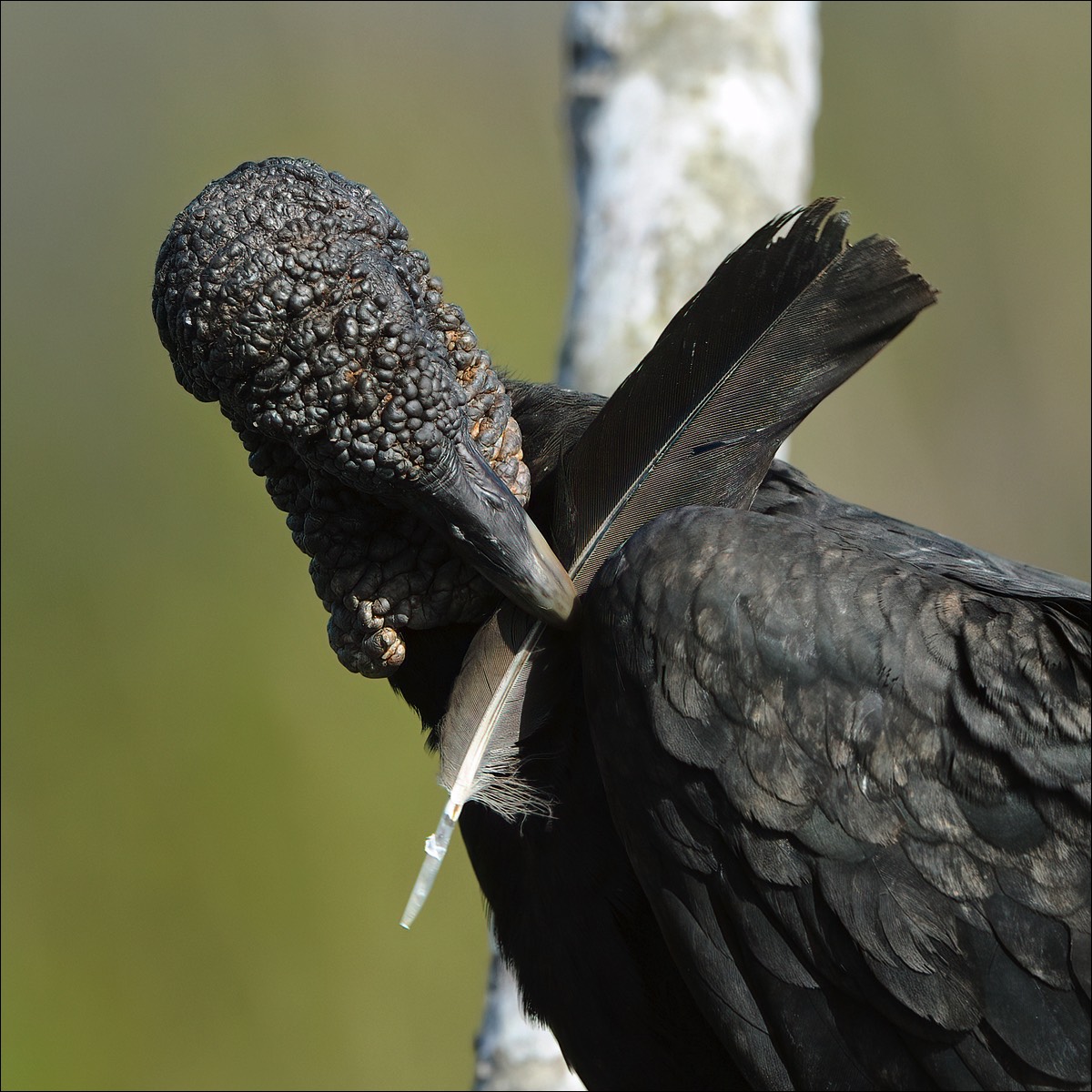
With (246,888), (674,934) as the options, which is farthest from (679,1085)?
(246,888)

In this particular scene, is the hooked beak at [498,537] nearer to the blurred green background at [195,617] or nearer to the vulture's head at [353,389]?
the vulture's head at [353,389]

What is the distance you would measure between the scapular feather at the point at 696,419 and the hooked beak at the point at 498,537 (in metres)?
0.07

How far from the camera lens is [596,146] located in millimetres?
3865

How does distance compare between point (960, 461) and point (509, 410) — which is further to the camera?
point (960, 461)

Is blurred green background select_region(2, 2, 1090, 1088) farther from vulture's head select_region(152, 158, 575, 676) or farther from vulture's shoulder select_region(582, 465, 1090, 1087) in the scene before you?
vulture's shoulder select_region(582, 465, 1090, 1087)

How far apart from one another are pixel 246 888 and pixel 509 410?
171 inches

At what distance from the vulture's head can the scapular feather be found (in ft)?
0.40

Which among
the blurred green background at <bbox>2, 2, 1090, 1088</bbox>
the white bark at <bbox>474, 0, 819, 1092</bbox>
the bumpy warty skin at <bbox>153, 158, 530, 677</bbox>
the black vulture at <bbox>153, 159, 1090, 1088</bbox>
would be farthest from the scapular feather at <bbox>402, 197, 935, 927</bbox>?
the blurred green background at <bbox>2, 2, 1090, 1088</bbox>

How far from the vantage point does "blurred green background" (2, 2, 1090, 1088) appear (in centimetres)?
592

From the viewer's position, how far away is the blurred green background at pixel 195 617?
5922 mm

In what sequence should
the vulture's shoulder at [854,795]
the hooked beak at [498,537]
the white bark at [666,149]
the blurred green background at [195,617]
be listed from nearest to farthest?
the vulture's shoulder at [854,795] → the hooked beak at [498,537] → the white bark at [666,149] → the blurred green background at [195,617]

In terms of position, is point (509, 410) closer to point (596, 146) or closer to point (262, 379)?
point (262, 379)

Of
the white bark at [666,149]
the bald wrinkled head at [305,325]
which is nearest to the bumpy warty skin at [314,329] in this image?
the bald wrinkled head at [305,325]

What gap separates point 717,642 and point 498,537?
39 centimetres
